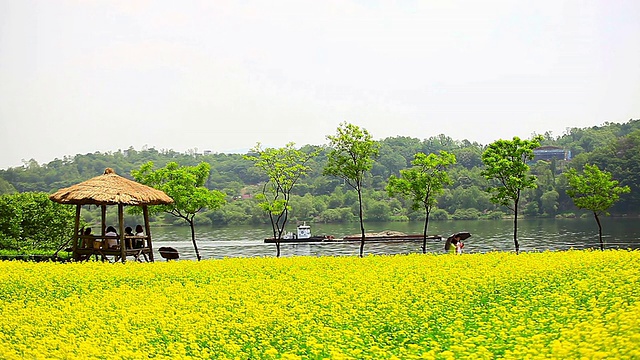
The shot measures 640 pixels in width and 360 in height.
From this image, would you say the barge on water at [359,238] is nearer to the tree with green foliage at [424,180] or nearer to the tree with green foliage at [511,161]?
the tree with green foliage at [424,180]

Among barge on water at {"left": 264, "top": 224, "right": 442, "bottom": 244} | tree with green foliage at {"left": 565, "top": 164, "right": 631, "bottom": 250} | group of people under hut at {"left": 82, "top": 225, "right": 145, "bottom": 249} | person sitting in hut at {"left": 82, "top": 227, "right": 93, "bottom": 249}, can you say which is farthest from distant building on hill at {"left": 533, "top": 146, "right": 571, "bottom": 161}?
person sitting in hut at {"left": 82, "top": 227, "right": 93, "bottom": 249}

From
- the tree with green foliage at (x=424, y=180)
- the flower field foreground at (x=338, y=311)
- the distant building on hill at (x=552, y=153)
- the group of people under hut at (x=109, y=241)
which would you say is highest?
the distant building on hill at (x=552, y=153)

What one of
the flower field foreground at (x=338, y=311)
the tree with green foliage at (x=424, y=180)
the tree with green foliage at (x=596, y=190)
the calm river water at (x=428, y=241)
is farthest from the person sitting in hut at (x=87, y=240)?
the calm river water at (x=428, y=241)

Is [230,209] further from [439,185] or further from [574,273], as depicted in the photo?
[574,273]

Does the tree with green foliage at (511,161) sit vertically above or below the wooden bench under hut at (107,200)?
above

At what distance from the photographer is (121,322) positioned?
10.3m

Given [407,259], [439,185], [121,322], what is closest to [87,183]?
[407,259]

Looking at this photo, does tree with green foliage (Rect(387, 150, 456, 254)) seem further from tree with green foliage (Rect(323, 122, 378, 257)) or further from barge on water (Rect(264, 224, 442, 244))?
barge on water (Rect(264, 224, 442, 244))

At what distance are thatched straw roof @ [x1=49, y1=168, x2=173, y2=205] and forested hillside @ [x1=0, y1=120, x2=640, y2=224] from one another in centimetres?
4595

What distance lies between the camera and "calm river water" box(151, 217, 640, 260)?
4759 cm

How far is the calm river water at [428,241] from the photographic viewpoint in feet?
156

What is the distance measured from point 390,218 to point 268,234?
19.5 meters

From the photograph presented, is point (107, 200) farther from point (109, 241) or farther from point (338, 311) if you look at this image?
point (338, 311)

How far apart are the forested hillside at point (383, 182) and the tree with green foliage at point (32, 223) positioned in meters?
37.2
